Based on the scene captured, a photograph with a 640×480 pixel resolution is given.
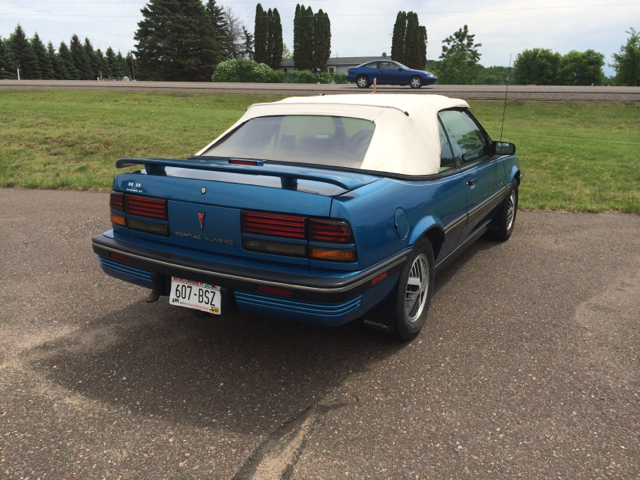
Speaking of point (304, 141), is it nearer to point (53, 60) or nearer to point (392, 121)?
point (392, 121)

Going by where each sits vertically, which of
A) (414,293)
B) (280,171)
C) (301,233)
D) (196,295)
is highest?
(280,171)

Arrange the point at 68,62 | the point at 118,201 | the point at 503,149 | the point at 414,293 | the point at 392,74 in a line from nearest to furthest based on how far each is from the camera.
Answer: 1. the point at 118,201
2. the point at 414,293
3. the point at 503,149
4. the point at 392,74
5. the point at 68,62

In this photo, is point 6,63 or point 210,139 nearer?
point 210,139

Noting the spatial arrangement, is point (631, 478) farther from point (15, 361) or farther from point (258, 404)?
point (15, 361)

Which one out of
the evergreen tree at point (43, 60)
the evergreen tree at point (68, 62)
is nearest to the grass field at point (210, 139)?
the evergreen tree at point (43, 60)

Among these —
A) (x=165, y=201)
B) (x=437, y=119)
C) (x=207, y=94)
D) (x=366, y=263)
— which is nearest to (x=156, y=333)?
(x=165, y=201)

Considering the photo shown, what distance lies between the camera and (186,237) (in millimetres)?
2770

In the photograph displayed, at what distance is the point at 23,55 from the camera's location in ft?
200

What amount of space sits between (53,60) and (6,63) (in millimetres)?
9508

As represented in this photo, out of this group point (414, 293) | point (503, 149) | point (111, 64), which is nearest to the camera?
point (414, 293)

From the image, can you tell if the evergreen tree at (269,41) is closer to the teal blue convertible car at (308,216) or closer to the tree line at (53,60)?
the tree line at (53,60)

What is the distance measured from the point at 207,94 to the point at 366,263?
19.1 metres

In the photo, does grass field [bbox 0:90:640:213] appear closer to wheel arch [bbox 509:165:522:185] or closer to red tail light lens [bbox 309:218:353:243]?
wheel arch [bbox 509:165:522:185]

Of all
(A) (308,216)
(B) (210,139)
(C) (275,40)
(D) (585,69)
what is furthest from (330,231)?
(D) (585,69)
